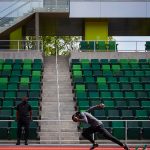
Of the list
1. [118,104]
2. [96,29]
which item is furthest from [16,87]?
[96,29]

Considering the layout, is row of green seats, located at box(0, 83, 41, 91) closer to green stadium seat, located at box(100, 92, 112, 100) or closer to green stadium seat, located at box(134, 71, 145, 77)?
green stadium seat, located at box(100, 92, 112, 100)

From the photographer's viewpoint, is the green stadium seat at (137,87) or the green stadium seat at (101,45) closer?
the green stadium seat at (137,87)

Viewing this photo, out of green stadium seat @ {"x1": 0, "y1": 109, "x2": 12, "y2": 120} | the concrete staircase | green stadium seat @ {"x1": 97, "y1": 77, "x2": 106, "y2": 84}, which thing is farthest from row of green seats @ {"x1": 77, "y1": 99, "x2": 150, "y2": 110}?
green stadium seat @ {"x1": 0, "y1": 109, "x2": 12, "y2": 120}

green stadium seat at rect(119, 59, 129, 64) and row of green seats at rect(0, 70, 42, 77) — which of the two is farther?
green stadium seat at rect(119, 59, 129, 64)

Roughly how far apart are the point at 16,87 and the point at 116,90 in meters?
4.92

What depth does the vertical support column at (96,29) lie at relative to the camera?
35250 millimetres

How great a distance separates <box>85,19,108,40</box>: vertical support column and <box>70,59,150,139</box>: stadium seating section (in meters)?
5.38

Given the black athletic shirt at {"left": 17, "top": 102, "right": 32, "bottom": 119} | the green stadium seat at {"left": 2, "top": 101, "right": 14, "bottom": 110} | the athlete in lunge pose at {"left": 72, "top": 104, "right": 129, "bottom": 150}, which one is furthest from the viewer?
the green stadium seat at {"left": 2, "top": 101, "right": 14, "bottom": 110}

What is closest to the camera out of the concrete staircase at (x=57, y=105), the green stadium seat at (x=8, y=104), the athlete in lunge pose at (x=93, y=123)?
the athlete in lunge pose at (x=93, y=123)

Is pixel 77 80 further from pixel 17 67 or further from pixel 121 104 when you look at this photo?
pixel 121 104

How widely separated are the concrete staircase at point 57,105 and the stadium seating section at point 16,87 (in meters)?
0.53

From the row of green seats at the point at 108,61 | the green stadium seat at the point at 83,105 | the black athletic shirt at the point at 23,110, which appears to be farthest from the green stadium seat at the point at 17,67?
the black athletic shirt at the point at 23,110

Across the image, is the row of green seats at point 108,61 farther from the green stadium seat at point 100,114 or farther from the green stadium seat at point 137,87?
the green stadium seat at point 100,114

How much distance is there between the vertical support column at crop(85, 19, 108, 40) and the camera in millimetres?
35250
